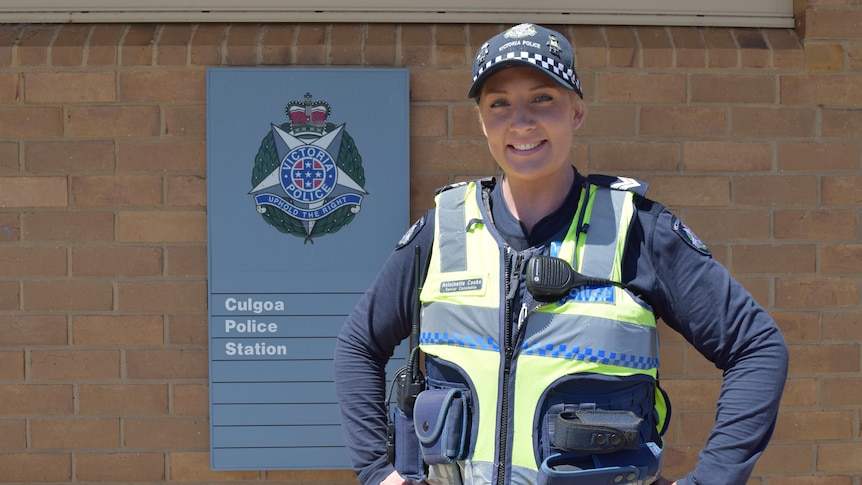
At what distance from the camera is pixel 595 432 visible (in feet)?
5.45

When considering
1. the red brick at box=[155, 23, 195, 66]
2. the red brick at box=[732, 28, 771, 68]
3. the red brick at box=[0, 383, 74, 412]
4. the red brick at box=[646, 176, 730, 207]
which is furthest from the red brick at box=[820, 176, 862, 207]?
the red brick at box=[0, 383, 74, 412]

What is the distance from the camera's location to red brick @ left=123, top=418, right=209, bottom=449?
3199 millimetres

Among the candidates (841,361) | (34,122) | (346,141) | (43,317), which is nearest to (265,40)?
(346,141)

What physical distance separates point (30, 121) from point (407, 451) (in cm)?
210

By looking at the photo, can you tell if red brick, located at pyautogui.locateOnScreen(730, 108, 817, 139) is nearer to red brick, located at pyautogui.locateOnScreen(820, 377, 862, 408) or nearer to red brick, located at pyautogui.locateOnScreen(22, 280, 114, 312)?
red brick, located at pyautogui.locateOnScreen(820, 377, 862, 408)

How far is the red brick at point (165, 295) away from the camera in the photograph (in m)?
3.17

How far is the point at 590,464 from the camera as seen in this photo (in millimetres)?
1727

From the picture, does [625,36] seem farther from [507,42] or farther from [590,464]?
[590,464]

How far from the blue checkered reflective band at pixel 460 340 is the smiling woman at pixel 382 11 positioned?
1.69 metres

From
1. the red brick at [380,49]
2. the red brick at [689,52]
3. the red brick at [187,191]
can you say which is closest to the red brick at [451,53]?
the red brick at [380,49]

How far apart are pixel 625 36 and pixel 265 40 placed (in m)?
1.36

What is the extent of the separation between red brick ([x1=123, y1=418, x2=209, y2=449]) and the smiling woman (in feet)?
5.02

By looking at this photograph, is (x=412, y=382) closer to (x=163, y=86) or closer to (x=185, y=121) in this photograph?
(x=185, y=121)

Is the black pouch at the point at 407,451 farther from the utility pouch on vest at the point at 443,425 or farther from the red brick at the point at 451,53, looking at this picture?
the red brick at the point at 451,53
